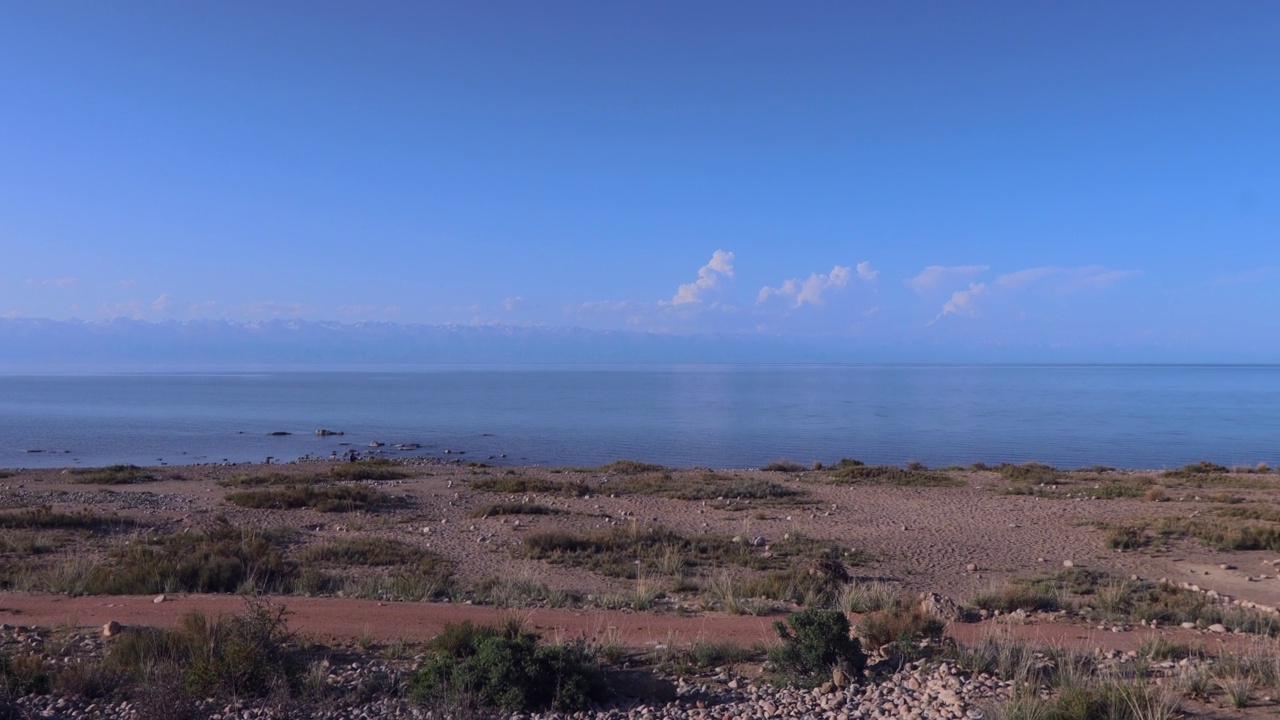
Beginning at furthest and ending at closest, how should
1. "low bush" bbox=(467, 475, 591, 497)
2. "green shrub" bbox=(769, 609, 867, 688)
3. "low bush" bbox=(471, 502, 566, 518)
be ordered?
1. "low bush" bbox=(467, 475, 591, 497)
2. "low bush" bbox=(471, 502, 566, 518)
3. "green shrub" bbox=(769, 609, 867, 688)

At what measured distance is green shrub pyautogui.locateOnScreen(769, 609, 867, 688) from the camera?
24.2ft

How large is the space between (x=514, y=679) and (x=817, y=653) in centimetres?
273

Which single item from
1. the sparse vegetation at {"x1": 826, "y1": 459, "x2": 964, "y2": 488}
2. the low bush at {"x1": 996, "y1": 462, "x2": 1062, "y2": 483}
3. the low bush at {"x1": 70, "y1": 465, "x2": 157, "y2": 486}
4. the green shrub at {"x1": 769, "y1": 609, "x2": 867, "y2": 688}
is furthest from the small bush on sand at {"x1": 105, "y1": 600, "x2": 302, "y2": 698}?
the low bush at {"x1": 996, "y1": 462, "x2": 1062, "y2": 483}

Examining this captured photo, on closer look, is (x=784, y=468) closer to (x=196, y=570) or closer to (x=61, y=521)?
(x=61, y=521)

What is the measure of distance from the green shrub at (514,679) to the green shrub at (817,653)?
68.4 inches

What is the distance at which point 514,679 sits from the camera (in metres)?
6.92

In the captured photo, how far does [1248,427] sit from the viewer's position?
2354 inches

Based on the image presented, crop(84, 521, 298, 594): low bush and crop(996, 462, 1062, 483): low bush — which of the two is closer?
crop(84, 521, 298, 594): low bush

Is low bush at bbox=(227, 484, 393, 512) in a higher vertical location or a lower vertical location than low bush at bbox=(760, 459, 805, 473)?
higher

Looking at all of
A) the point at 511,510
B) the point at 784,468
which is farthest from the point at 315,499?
the point at 784,468

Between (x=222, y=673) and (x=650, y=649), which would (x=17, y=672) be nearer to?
(x=222, y=673)

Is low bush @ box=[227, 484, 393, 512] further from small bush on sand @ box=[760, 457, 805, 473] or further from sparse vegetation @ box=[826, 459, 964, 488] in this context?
small bush on sand @ box=[760, 457, 805, 473]

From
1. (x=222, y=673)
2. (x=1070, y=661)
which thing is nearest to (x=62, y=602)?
(x=222, y=673)

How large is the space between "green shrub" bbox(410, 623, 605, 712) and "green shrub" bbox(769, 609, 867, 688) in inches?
68.4
